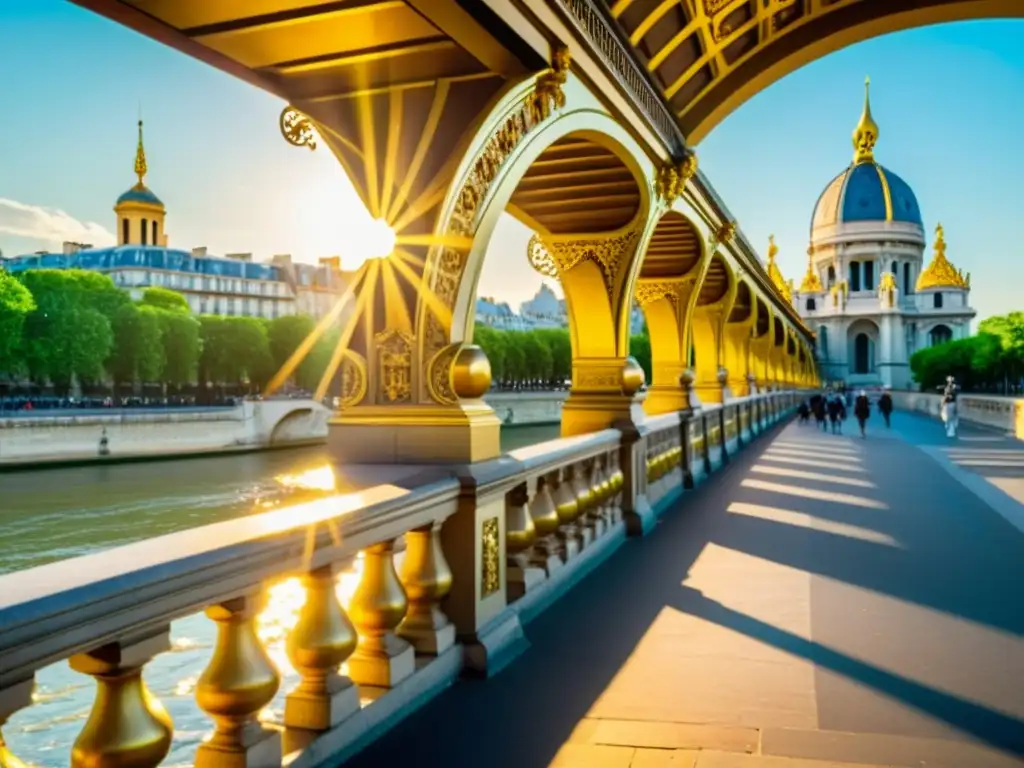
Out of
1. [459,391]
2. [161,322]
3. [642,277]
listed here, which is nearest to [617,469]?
[459,391]

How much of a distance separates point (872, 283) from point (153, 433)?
7817cm

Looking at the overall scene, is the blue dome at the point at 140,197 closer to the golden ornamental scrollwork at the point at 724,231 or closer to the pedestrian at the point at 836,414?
the pedestrian at the point at 836,414

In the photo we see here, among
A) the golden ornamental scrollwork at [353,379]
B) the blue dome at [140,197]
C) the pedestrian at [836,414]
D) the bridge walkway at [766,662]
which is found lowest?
the bridge walkway at [766,662]

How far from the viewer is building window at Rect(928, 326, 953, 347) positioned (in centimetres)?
9294

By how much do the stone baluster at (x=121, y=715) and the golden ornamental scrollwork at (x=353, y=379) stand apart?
2369mm

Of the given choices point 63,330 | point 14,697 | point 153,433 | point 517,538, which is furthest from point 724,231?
point 63,330

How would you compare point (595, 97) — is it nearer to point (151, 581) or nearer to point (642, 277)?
point (151, 581)

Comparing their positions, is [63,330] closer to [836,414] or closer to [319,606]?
[836,414]

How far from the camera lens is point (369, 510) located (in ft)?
10.2

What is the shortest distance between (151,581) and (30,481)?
3619 centimetres

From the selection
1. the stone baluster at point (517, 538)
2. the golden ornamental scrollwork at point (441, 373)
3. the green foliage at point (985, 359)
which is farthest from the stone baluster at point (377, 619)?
the green foliage at point (985, 359)

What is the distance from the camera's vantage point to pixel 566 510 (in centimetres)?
546

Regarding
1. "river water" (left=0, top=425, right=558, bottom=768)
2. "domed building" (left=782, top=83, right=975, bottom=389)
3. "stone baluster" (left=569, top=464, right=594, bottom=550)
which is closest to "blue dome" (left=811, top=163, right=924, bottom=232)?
"domed building" (left=782, top=83, right=975, bottom=389)

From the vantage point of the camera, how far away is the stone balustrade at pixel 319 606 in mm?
1915
